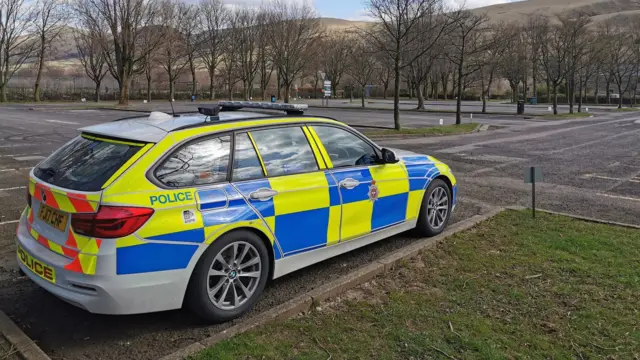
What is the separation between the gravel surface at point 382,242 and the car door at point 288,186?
0.54 metres

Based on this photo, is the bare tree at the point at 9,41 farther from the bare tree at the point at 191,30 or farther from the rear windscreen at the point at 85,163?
the rear windscreen at the point at 85,163

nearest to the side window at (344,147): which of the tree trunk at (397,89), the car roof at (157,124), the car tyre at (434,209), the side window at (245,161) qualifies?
the car roof at (157,124)

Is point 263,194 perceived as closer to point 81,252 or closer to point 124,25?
point 81,252

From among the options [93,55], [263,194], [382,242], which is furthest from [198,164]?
[93,55]

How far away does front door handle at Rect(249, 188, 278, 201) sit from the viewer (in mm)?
3799

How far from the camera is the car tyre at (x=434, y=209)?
5.59 m

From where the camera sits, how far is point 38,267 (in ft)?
11.5

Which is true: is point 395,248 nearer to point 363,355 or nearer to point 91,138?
point 363,355

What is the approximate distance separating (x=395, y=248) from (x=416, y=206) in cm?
51

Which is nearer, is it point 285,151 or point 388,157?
point 285,151

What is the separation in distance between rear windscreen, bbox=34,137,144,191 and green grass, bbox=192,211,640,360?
1.39 metres

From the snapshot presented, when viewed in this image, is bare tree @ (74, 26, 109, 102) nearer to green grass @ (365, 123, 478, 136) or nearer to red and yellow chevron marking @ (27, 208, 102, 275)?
green grass @ (365, 123, 478, 136)

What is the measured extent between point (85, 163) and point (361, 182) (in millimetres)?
2353

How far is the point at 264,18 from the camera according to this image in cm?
6216
